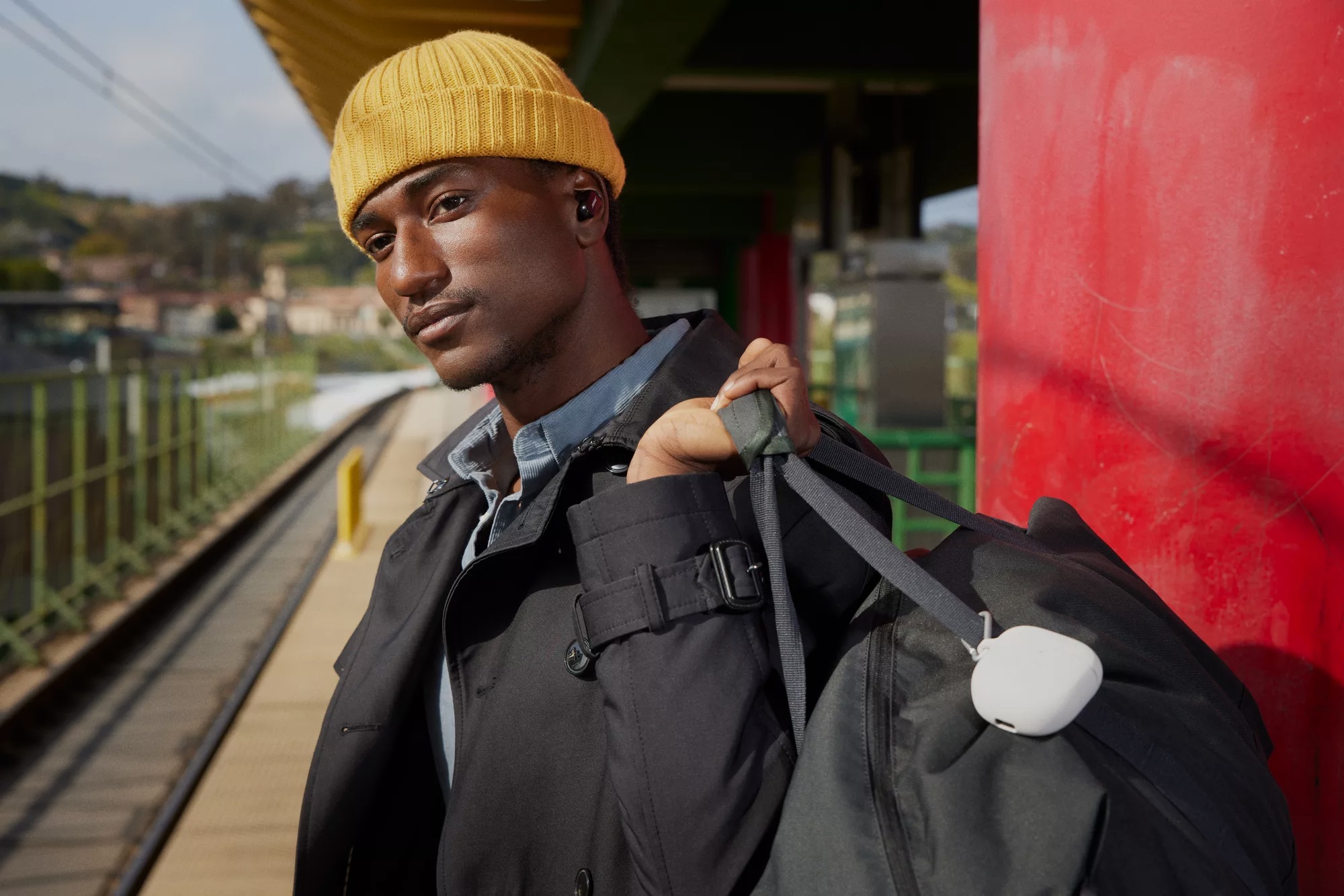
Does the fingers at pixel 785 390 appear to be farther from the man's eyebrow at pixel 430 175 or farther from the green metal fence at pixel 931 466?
the green metal fence at pixel 931 466

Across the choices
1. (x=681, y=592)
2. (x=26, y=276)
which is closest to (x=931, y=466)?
(x=681, y=592)

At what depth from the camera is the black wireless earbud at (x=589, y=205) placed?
4.97 ft

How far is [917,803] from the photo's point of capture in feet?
3.14

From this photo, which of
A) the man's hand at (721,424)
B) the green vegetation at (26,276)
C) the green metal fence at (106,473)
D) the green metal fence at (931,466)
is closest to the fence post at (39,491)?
the green metal fence at (106,473)

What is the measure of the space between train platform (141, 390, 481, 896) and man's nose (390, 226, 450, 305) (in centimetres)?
243

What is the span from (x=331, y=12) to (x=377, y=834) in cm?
532

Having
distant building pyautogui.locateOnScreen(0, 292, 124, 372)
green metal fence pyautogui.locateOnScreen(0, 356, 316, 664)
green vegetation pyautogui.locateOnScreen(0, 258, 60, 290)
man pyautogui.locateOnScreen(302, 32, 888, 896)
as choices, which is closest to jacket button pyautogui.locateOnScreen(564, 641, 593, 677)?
man pyautogui.locateOnScreen(302, 32, 888, 896)

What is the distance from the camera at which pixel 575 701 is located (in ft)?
4.07

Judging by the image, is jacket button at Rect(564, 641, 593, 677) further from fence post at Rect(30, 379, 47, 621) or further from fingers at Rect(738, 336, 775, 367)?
fence post at Rect(30, 379, 47, 621)

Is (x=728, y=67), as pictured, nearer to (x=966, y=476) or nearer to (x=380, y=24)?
(x=380, y=24)

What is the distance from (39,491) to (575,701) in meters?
6.81

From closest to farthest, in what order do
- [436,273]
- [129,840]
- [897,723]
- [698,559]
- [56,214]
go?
[897,723]
[698,559]
[436,273]
[129,840]
[56,214]

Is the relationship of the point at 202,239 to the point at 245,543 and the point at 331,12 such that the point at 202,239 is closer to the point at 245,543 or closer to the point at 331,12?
the point at 245,543

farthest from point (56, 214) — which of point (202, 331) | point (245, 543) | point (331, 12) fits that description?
point (331, 12)
